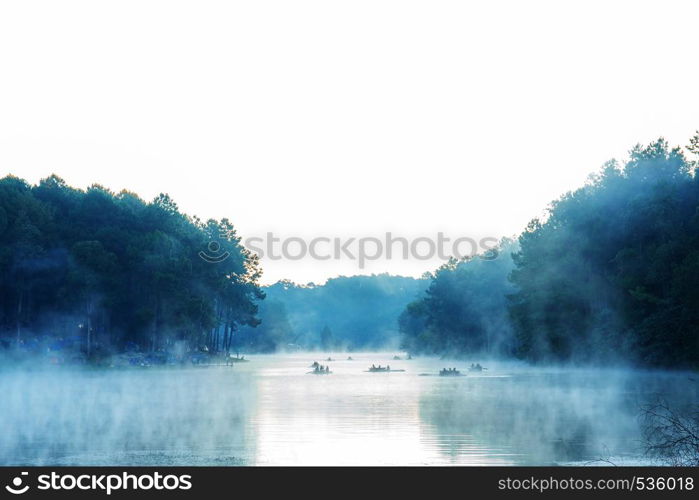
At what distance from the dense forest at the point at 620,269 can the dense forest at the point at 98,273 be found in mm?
32514

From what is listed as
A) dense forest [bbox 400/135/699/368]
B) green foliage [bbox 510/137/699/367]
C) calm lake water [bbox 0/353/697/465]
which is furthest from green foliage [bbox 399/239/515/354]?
calm lake water [bbox 0/353/697/465]

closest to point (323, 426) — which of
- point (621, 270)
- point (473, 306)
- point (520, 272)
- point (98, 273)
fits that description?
point (621, 270)

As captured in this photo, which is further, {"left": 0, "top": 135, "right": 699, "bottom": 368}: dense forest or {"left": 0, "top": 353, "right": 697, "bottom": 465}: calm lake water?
{"left": 0, "top": 135, "right": 699, "bottom": 368}: dense forest

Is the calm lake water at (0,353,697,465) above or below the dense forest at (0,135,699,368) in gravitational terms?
below

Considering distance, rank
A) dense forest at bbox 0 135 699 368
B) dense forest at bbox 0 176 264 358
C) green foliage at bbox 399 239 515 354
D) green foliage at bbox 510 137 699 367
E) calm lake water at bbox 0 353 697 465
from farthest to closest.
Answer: green foliage at bbox 399 239 515 354, dense forest at bbox 0 176 264 358, dense forest at bbox 0 135 699 368, green foliage at bbox 510 137 699 367, calm lake water at bbox 0 353 697 465

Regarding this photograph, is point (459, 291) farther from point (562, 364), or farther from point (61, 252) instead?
point (61, 252)

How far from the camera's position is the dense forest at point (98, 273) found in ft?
241

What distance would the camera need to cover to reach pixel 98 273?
78125mm

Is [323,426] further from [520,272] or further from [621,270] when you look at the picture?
[520,272]

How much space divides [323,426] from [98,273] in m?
57.6

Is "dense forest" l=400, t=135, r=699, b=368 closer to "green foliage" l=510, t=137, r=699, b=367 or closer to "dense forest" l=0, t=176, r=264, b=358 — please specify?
"green foliage" l=510, t=137, r=699, b=367

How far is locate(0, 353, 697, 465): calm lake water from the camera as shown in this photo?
1812 cm

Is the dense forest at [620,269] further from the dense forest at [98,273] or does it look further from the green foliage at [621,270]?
the dense forest at [98,273]

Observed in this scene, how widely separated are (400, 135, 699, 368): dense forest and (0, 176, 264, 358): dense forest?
3251 cm
